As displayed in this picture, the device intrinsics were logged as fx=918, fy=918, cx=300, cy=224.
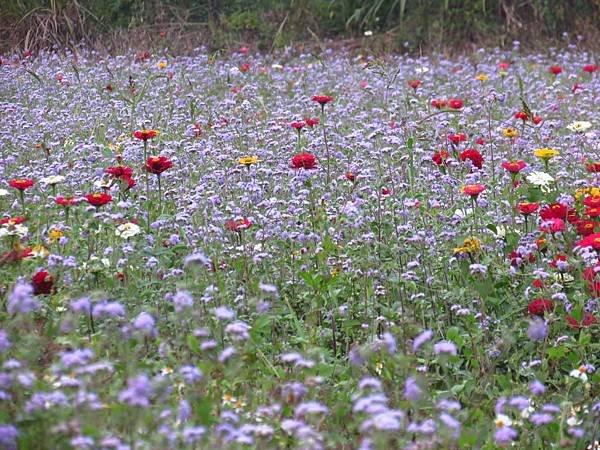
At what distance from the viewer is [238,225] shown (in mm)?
3201

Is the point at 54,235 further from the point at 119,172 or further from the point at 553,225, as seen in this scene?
the point at 553,225

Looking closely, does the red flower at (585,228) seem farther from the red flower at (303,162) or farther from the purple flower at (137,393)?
the purple flower at (137,393)

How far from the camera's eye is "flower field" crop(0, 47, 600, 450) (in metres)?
1.85

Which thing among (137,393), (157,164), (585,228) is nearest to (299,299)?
(157,164)

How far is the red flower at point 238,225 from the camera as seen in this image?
3.15 m

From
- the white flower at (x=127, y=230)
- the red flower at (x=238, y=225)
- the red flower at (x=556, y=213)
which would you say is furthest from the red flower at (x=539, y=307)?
the white flower at (x=127, y=230)

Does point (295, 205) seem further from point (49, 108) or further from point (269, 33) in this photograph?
point (269, 33)

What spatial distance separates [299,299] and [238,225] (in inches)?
13.6

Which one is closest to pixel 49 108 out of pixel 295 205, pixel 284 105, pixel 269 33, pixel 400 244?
pixel 284 105

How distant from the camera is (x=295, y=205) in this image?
365 cm

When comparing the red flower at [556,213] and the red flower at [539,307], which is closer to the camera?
the red flower at [539,307]

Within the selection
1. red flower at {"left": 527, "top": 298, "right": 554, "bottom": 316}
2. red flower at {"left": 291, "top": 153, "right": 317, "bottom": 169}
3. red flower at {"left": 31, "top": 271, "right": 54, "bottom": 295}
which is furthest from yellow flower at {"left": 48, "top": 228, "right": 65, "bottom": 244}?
red flower at {"left": 527, "top": 298, "right": 554, "bottom": 316}

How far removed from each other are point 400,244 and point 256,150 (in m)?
1.53

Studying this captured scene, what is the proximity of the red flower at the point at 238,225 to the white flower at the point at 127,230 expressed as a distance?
34cm
